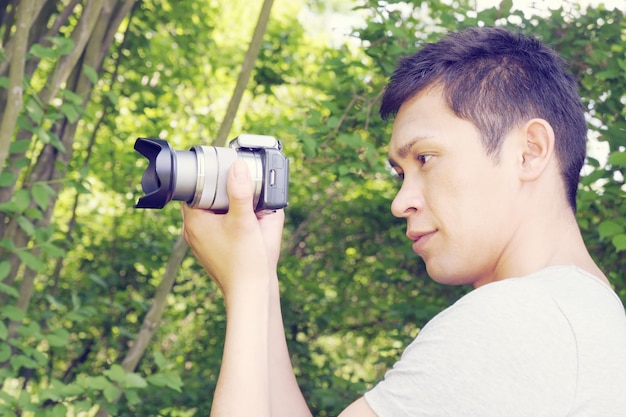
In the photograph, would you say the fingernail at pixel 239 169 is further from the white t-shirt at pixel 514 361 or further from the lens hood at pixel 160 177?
the white t-shirt at pixel 514 361

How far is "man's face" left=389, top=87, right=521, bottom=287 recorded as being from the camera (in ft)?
4.39

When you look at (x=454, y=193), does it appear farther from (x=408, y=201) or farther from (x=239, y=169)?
(x=239, y=169)

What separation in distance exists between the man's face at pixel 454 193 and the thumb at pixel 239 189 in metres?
0.26

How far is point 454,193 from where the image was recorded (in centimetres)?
135

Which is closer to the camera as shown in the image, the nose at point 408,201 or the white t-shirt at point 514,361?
the white t-shirt at point 514,361

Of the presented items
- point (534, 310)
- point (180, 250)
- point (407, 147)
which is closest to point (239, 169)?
point (407, 147)

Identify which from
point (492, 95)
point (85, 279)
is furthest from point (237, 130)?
point (492, 95)

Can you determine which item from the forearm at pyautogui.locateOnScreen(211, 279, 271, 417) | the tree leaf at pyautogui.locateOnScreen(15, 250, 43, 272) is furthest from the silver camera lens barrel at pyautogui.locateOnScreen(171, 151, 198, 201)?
the tree leaf at pyautogui.locateOnScreen(15, 250, 43, 272)

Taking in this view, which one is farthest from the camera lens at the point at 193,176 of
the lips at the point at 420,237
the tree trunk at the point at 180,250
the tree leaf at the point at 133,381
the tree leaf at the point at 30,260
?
the tree trunk at the point at 180,250

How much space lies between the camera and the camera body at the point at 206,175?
4.86 ft

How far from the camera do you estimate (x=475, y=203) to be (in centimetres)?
134

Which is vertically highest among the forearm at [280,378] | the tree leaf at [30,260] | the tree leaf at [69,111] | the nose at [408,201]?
the tree leaf at [69,111]

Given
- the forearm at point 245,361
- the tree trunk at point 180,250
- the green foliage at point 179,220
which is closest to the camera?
the forearm at point 245,361

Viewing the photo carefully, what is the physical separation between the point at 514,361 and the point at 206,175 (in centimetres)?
66
